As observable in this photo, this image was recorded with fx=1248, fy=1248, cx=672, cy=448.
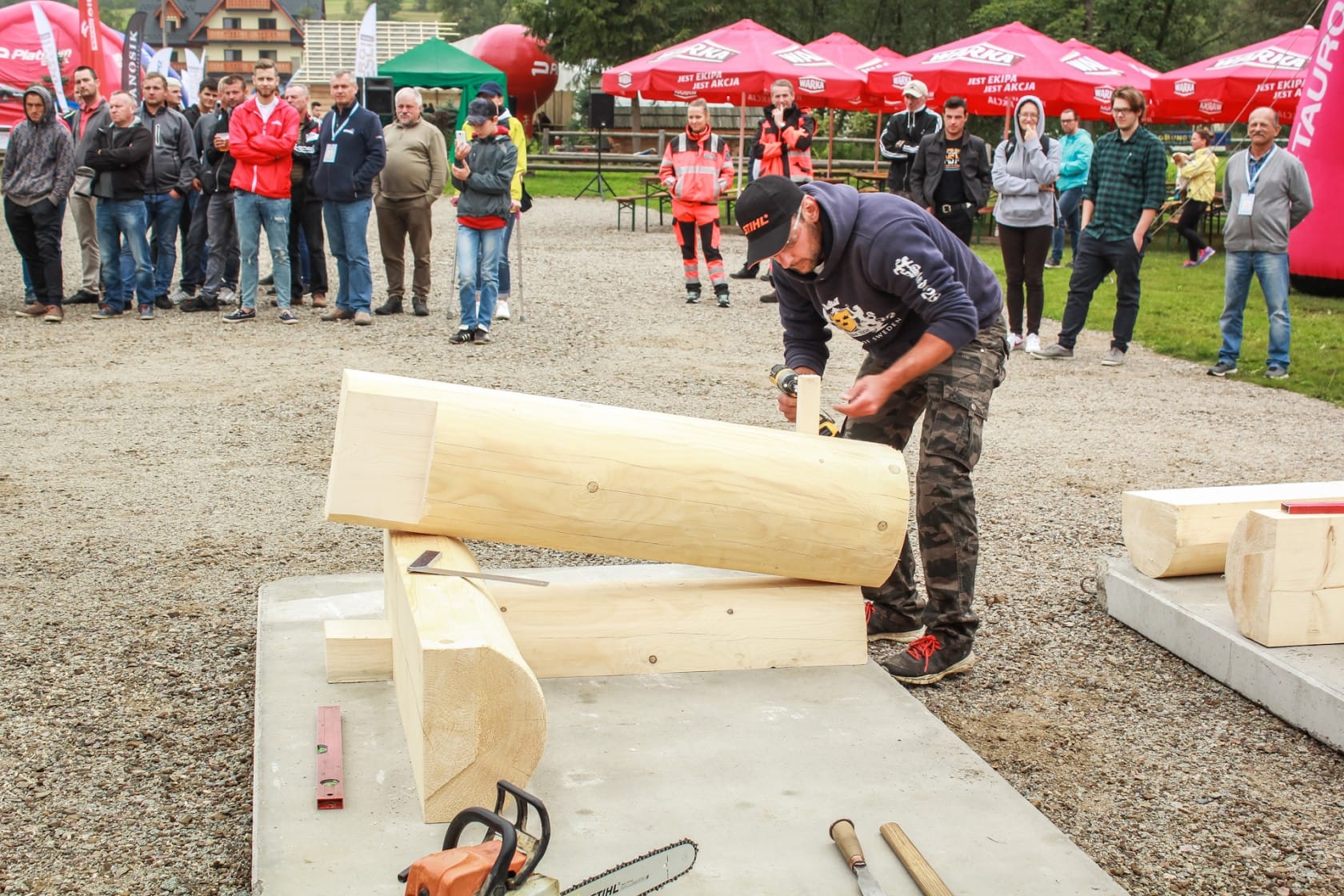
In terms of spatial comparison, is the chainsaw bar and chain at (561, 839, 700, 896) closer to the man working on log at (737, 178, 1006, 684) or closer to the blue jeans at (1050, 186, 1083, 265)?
the man working on log at (737, 178, 1006, 684)

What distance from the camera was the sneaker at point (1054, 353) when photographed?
10.2m

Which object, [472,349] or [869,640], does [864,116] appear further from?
[869,640]

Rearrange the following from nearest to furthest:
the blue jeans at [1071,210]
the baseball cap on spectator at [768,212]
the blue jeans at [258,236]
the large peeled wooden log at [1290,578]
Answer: the baseball cap on spectator at [768,212]
the large peeled wooden log at [1290,578]
the blue jeans at [258,236]
the blue jeans at [1071,210]

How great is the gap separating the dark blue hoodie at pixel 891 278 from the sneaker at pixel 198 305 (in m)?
8.80

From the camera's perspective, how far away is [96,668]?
13.5 feet

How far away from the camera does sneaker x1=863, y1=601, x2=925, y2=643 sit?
4.52m

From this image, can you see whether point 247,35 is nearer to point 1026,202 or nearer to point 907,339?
point 1026,202

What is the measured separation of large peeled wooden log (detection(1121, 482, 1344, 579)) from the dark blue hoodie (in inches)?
43.5

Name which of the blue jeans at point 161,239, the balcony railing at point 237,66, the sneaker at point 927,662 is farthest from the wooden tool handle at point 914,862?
the balcony railing at point 237,66

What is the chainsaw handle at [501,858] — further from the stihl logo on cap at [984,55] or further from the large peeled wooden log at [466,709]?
the stihl logo on cap at [984,55]

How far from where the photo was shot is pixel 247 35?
95750 mm

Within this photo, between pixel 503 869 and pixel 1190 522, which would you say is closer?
pixel 503 869

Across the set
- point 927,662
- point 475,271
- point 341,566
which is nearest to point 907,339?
point 927,662

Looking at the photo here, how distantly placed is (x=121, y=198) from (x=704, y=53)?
11.1 meters
